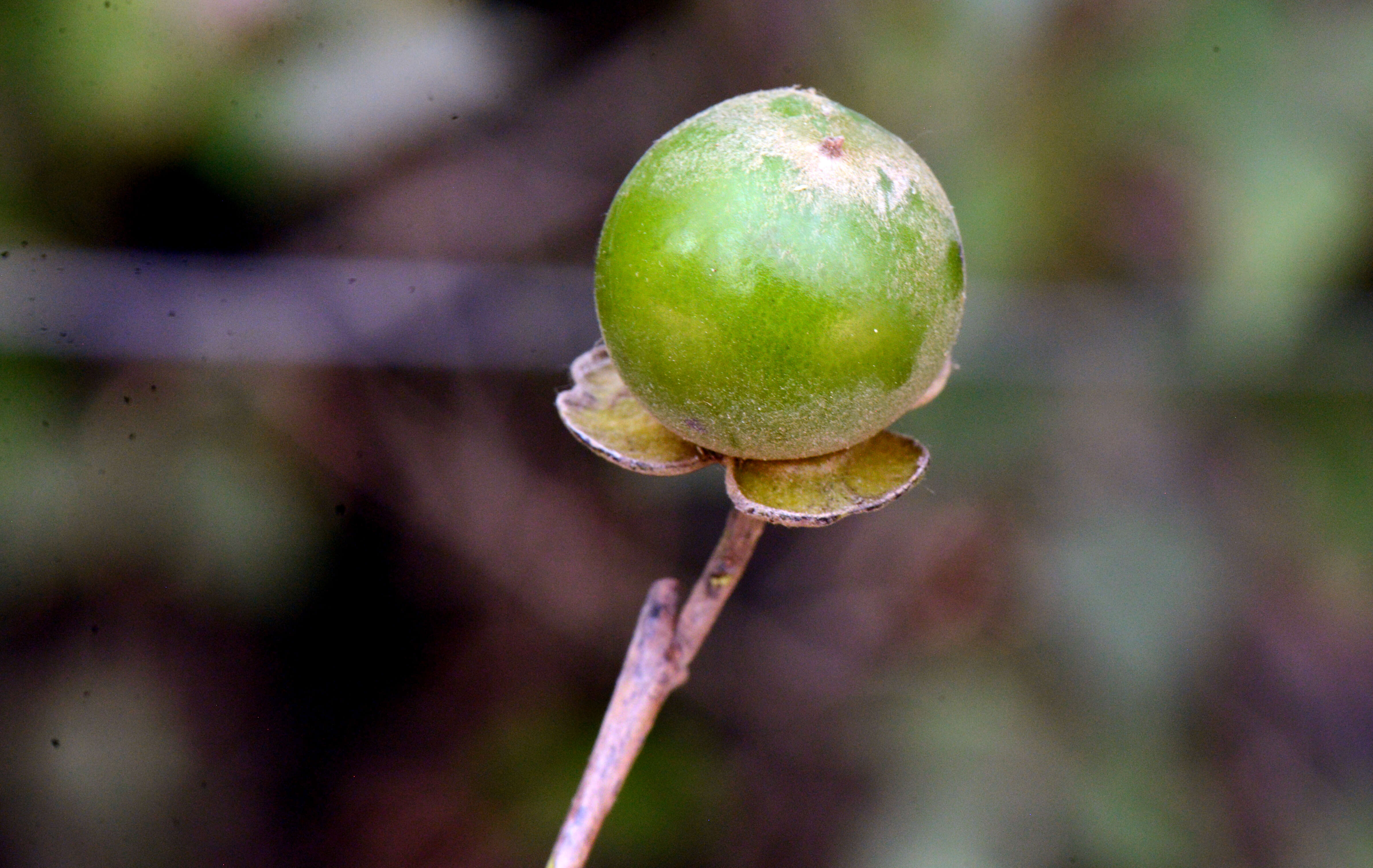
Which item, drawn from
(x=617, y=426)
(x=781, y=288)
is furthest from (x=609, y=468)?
(x=781, y=288)

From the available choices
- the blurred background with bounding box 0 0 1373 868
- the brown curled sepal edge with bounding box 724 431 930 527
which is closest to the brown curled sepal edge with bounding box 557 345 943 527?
the brown curled sepal edge with bounding box 724 431 930 527

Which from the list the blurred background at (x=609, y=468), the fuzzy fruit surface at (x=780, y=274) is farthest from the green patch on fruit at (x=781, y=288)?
the blurred background at (x=609, y=468)

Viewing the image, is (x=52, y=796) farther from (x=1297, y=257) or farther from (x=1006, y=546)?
(x=1297, y=257)

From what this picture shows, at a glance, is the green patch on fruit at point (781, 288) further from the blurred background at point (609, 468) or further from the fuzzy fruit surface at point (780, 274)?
the blurred background at point (609, 468)

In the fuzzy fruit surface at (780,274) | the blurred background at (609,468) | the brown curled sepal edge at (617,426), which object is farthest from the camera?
the blurred background at (609,468)

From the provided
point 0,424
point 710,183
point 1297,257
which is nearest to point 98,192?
point 0,424

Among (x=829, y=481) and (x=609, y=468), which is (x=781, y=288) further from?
(x=609, y=468)
